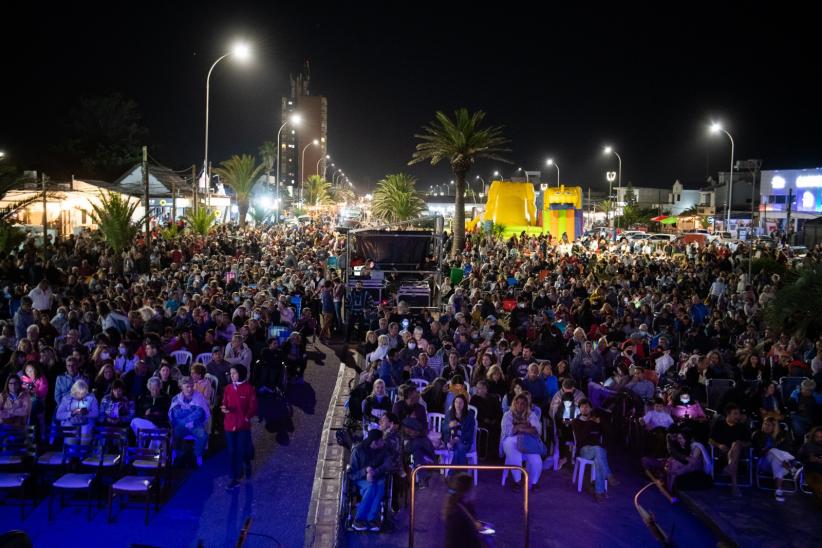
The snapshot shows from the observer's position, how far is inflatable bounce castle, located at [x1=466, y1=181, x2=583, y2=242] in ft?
151

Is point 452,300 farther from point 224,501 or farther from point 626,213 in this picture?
point 626,213

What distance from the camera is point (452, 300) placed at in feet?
55.0

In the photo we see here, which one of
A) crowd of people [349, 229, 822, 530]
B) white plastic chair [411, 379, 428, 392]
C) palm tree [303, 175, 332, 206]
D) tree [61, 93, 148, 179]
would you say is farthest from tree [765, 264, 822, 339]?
palm tree [303, 175, 332, 206]

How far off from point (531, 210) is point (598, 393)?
4093 cm

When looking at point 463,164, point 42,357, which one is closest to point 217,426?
point 42,357

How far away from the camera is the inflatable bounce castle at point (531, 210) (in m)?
46.2

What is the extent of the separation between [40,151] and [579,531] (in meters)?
74.7

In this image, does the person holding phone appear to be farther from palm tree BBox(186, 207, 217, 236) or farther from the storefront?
the storefront

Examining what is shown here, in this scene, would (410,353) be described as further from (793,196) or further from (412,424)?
(793,196)

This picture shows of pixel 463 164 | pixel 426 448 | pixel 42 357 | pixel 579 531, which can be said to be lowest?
pixel 579 531

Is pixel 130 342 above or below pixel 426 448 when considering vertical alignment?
above

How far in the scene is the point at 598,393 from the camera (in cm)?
1050

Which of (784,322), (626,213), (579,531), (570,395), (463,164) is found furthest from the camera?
(626,213)

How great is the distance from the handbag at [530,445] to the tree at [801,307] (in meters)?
8.00
